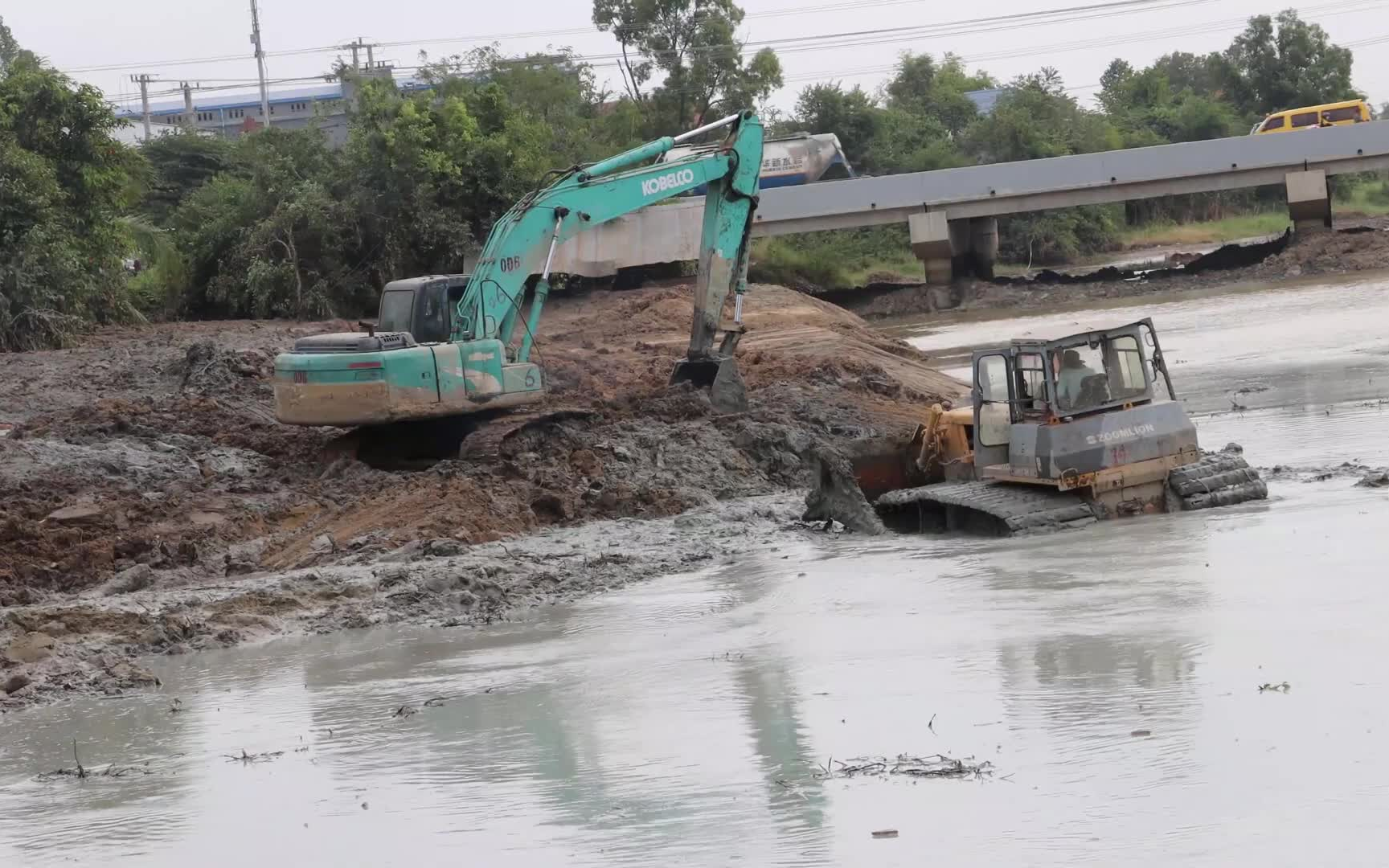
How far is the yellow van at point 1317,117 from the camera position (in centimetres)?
5069

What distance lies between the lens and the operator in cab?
547 inches

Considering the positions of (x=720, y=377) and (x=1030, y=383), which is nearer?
(x=1030, y=383)

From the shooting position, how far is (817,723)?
30.4ft

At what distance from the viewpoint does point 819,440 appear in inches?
777

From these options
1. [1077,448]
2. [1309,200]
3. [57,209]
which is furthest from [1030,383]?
[1309,200]

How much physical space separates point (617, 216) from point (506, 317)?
1971 mm

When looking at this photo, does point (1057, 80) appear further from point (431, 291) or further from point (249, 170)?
point (431, 291)

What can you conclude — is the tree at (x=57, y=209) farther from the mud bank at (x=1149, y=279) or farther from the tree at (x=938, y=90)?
the tree at (x=938, y=90)

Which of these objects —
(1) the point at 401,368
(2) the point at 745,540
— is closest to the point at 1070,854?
(2) the point at 745,540

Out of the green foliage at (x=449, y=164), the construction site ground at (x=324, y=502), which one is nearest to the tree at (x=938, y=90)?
the green foliage at (x=449, y=164)

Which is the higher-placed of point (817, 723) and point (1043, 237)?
point (1043, 237)

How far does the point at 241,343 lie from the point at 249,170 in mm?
18140

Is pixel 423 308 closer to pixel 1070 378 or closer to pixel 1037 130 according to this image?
pixel 1070 378

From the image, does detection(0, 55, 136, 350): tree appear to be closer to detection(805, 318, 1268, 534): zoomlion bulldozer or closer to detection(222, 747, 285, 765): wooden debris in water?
detection(805, 318, 1268, 534): zoomlion bulldozer
